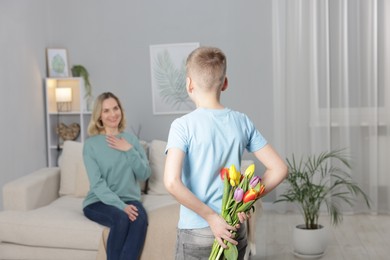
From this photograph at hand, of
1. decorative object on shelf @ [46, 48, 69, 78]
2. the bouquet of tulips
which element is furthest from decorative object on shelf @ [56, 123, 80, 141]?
the bouquet of tulips

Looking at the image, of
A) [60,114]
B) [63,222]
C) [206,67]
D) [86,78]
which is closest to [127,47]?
[86,78]

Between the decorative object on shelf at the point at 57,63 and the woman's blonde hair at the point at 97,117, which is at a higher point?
the decorative object on shelf at the point at 57,63

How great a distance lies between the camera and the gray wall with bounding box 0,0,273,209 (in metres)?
5.45

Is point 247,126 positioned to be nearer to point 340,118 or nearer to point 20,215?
point 20,215

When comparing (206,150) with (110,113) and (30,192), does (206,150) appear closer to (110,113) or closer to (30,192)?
(110,113)

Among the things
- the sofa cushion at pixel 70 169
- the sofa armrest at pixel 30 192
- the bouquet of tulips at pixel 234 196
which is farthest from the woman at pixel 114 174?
the bouquet of tulips at pixel 234 196

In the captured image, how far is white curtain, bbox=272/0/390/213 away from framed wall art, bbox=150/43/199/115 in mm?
850

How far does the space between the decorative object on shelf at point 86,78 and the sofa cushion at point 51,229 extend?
211cm

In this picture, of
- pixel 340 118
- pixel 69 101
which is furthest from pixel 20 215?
pixel 340 118

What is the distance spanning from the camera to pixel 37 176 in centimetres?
424

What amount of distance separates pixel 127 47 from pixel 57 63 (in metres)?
0.68

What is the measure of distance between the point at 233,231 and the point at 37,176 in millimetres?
2723

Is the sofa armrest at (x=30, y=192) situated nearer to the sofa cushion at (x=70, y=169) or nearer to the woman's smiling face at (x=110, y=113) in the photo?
the sofa cushion at (x=70, y=169)

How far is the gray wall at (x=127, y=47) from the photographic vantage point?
545cm
